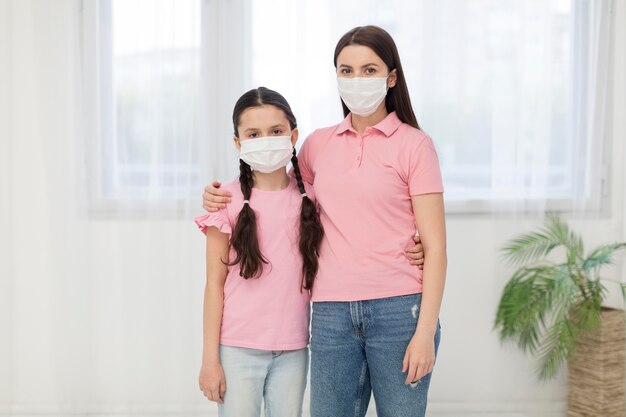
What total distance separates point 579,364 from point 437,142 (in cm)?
109

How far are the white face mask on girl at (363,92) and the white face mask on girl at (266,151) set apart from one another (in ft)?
0.61

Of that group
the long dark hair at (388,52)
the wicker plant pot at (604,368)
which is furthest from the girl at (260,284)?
the wicker plant pot at (604,368)

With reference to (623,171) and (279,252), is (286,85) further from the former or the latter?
(623,171)

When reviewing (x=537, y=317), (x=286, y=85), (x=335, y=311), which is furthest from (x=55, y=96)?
(x=537, y=317)

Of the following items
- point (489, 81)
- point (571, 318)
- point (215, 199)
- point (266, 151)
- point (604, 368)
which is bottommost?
point (604, 368)

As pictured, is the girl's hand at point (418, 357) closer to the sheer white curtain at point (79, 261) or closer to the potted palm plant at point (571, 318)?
the potted palm plant at point (571, 318)

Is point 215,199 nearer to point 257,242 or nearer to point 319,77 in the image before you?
point 257,242

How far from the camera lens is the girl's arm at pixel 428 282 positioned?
4.98 feet

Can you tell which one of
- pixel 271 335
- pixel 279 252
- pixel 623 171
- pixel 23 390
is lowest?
pixel 23 390

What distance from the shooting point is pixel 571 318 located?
2.70 m

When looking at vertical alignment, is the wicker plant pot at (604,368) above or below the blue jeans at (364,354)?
below

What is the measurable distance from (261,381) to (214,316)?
0.64 ft

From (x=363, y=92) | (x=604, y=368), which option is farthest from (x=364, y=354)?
(x=604, y=368)

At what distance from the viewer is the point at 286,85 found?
2820mm
